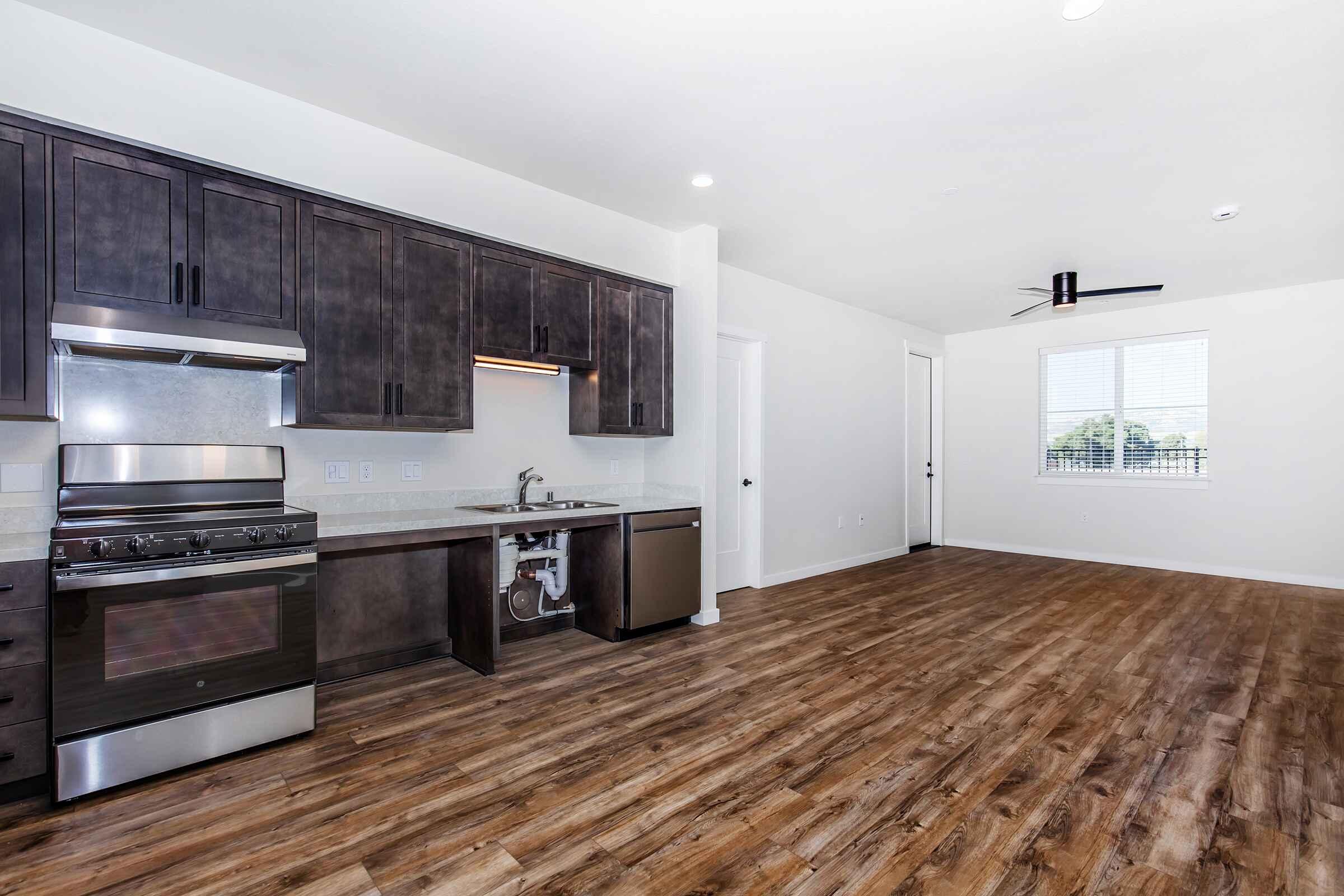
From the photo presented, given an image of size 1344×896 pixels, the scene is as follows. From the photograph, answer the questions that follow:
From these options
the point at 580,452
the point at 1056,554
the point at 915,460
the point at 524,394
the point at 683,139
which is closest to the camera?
the point at 683,139

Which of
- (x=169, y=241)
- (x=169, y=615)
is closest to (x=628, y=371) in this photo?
(x=169, y=241)

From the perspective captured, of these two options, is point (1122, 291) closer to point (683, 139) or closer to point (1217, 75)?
point (1217, 75)

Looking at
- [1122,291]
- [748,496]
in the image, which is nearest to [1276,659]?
[1122,291]

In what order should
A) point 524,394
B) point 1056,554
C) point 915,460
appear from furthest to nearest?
point 915,460
point 1056,554
point 524,394

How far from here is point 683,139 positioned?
321 cm

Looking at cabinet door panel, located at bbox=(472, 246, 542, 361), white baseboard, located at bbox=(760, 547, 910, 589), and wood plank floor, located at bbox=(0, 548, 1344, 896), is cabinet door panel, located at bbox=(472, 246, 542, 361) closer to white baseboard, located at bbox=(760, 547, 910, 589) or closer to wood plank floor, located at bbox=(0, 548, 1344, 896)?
wood plank floor, located at bbox=(0, 548, 1344, 896)

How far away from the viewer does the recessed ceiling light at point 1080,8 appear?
213 cm

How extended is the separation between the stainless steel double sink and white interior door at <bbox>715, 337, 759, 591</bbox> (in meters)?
1.33

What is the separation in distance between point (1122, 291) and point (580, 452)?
484 cm

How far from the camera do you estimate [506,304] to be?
360cm

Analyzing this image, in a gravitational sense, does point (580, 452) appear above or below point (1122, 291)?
below

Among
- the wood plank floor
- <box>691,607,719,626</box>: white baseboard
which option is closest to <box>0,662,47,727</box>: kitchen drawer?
the wood plank floor

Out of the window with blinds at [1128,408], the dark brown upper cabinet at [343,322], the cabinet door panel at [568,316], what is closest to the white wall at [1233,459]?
the window with blinds at [1128,408]

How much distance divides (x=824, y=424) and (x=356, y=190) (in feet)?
14.8
